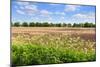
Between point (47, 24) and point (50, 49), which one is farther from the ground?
point (47, 24)

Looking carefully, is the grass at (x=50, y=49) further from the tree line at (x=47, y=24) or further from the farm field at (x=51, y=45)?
the tree line at (x=47, y=24)

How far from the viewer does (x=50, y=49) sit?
9.78 feet

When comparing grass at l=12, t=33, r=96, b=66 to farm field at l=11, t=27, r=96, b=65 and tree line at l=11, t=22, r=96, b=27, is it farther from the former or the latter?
tree line at l=11, t=22, r=96, b=27

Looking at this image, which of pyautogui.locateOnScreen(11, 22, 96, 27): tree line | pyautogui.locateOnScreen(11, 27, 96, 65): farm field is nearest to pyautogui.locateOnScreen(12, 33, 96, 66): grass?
pyautogui.locateOnScreen(11, 27, 96, 65): farm field

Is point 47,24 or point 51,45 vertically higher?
point 47,24

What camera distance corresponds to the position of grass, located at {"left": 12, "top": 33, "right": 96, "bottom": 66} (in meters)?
2.85

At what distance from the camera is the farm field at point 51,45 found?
2.85 metres

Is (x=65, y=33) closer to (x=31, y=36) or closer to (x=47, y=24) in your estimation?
(x=47, y=24)

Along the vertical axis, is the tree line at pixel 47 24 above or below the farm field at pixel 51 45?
above

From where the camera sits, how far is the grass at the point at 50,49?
2.85 m

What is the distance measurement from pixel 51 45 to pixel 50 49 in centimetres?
6

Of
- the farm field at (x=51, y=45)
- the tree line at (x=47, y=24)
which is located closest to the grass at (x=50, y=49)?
the farm field at (x=51, y=45)

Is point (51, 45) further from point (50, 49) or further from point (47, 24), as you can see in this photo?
point (47, 24)

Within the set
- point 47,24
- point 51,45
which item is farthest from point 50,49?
point 47,24
